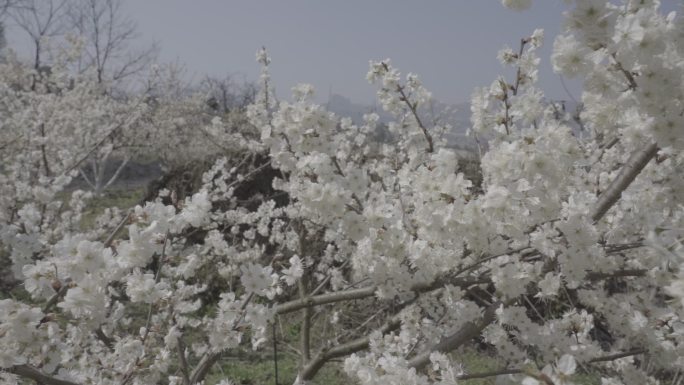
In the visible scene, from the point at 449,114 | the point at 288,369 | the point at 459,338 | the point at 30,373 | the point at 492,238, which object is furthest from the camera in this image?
the point at 449,114

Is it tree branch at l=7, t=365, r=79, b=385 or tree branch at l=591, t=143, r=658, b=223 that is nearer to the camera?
tree branch at l=7, t=365, r=79, b=385

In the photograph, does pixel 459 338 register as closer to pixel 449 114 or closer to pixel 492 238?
pixel 492 238

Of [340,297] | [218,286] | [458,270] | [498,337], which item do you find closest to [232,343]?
[340,297]

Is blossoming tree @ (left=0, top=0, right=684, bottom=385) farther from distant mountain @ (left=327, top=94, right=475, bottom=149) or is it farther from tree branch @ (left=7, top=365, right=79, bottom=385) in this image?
distant mountain @ (left=327, top=94, right=475, bottom=149)

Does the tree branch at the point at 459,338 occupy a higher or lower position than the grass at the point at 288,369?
higher

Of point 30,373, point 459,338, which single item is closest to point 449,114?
point 459,338

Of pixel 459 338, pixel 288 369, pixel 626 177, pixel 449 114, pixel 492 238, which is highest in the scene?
pixel 449 114

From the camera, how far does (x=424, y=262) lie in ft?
7.02

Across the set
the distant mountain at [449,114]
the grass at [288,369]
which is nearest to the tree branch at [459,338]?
the distant mountain at [449,114]

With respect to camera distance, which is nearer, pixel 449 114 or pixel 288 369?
pixel 288 369

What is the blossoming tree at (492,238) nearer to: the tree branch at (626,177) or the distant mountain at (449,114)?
the tree branch at (626,177)

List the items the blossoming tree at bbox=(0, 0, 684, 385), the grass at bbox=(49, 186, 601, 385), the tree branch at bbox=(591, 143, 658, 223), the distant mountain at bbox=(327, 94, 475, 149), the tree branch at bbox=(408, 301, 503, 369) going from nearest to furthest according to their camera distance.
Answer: the blossoming tree at bbox=(0, 0, 684, 385)
the tree branch at bbox=(591, 143, 658, 223)
the tree branch at bbox=(408, 301, 503, 369)
the distant mountain at bbox=(327, 94, 475, 149)
the grass at bbox=(49, 186, 601, 385)

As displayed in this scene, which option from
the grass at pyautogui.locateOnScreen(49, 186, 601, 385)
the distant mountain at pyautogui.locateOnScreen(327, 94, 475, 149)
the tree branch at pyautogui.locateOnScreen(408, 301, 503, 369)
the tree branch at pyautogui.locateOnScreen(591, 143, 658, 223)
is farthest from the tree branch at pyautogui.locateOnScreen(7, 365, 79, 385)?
the grass at pyautogui.locateOnScreen(49, 186, 601, 385)

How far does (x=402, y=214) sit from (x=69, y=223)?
21.6 ft
